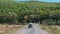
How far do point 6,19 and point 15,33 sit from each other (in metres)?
5.89

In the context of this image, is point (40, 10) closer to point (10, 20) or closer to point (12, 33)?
point (10, 20)

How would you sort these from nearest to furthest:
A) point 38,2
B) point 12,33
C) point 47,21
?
point 12,33 < point 47,21 < point 38,2

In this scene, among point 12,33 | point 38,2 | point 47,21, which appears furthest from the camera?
point 38,2

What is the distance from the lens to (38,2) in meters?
19.5

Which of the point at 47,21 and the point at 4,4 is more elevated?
the point at 4,4

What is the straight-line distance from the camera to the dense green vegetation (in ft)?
59.8

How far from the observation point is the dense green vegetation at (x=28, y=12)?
1822cm

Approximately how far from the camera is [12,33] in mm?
12562

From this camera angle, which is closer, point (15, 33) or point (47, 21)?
point (15, 33)

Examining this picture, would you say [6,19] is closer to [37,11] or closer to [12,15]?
[12,15]

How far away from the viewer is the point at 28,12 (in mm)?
18734

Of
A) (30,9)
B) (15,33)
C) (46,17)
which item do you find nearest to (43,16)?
(46,17)

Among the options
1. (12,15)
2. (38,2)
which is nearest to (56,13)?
(38,2)

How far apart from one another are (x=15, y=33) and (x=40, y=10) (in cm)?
668
